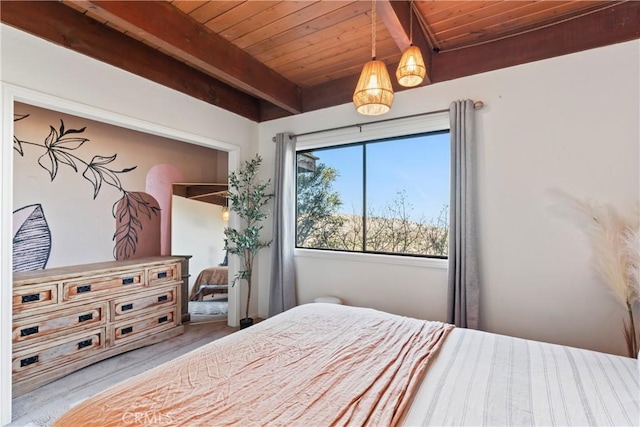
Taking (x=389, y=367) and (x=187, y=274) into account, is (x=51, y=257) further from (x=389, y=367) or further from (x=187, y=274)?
(x=389, y=367)

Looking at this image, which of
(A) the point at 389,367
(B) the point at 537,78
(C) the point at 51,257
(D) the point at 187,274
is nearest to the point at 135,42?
(C) the point at 51,257

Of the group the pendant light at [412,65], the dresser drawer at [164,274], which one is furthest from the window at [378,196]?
the dresser drawer at [164,274]

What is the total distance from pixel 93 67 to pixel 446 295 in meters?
3.46

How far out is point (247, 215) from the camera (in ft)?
11.5

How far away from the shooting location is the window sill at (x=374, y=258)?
2.71 metres

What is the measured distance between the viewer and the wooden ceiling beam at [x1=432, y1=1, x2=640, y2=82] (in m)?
2.11

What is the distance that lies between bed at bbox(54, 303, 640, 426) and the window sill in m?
1.13

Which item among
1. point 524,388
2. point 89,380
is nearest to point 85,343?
point 89,380

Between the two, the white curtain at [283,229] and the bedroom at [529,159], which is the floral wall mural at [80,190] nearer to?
the bedroom at [529,159]

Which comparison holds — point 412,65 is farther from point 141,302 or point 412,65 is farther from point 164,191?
point 164,191

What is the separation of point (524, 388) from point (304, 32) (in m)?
2.67

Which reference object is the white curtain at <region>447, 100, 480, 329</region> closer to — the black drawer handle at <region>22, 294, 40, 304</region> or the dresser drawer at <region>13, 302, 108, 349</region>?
the dresser drawer at <region>13, 302, 108, 349</region>

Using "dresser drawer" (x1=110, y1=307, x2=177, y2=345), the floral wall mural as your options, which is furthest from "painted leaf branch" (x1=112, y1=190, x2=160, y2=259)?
"dresser drawer" (x1=110, y1=307, x2=177, y2=345)

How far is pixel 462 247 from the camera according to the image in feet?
8.13
